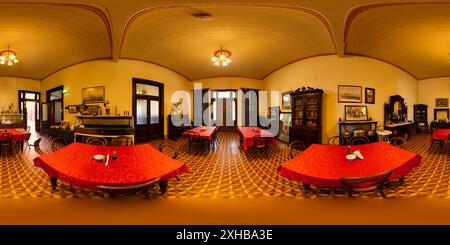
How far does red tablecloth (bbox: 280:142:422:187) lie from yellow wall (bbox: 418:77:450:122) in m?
11.7

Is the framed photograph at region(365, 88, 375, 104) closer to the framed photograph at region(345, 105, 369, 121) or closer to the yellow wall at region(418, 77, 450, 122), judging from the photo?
the framed photograph at region(345, 105, 369, 121)

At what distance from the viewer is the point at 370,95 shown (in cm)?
804

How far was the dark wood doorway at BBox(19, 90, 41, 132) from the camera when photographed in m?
11.8

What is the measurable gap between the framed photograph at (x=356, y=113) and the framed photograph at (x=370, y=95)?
1.05 feet

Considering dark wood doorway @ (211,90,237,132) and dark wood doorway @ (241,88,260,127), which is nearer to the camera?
dark wood doorway @ (241,88,260,127)

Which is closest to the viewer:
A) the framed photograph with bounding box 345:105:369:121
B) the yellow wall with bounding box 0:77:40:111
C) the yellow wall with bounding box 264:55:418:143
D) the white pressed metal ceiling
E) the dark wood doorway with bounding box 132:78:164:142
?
the white pressed metal ceiling

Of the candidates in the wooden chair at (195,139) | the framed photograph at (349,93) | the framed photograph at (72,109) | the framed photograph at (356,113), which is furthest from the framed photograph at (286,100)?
the framed photograph at (72,109)

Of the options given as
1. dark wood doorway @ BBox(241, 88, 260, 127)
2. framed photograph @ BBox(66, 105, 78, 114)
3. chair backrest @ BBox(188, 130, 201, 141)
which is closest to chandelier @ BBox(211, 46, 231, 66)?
chair backrest @ BBox(188, 130, 201, 141)

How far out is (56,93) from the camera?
10906 mm

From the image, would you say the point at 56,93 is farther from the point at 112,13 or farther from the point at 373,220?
the point at 373,220

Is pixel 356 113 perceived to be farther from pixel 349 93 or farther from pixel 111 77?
pixel 111 77

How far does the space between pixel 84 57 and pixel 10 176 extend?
5.66m

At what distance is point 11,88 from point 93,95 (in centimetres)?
672

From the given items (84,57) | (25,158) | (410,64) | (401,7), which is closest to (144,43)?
(84,57)
